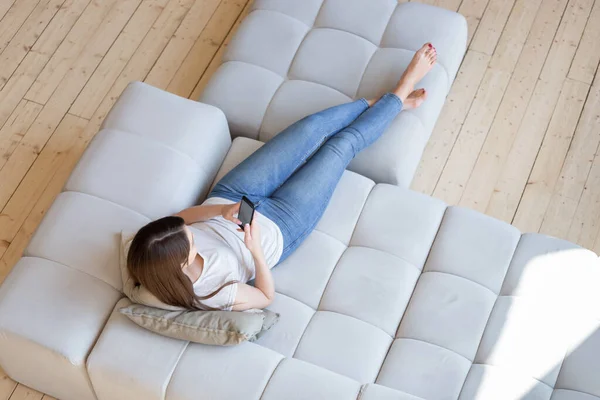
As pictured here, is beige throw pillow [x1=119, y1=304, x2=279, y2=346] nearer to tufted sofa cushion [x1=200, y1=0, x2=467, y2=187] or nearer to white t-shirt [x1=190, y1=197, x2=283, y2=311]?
white t-shirt [x1=190, y1=197, x2=283, y2=311]

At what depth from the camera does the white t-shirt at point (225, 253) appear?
218cm

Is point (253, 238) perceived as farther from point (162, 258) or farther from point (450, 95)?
point (450, 95)

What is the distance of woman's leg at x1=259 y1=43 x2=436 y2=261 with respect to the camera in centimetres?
244

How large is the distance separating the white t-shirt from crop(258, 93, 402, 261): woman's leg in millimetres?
54

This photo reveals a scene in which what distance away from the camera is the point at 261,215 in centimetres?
242

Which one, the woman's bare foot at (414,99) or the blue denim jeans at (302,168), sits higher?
the woman's bare foot at (414,99)

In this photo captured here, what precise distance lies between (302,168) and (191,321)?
0.73 metres

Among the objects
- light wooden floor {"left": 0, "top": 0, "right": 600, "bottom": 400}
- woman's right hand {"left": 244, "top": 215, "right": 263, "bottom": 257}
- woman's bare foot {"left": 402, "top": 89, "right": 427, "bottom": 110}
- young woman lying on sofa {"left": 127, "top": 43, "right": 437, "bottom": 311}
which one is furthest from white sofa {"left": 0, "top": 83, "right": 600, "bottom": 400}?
light wooden floor {"left": 0, "top": 0, "right": 600, "bottom": 400}

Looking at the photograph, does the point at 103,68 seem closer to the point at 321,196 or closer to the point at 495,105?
the point at 321,196

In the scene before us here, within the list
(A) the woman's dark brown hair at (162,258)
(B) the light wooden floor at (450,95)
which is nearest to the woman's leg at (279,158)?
(A) the woman's dark brown hair at (162,258)

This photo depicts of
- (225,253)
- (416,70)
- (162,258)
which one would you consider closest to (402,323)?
(225,253)

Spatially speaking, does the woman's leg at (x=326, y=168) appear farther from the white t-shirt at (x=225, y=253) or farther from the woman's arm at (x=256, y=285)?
the woman's arm at (x=256, y=285)

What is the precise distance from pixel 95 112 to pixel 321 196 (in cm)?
138

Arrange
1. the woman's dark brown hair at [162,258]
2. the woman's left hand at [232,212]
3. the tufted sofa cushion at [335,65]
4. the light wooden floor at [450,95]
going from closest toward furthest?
the woman's dark brown hair at [162,258]
the woman's left hand at [232,212]
the tufted sofa cushion at [335,65]
the light wooden floor at [450,95]
